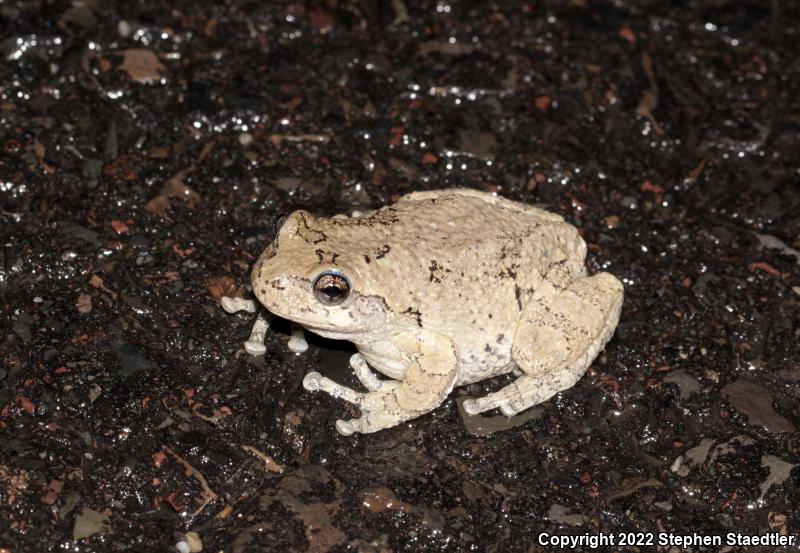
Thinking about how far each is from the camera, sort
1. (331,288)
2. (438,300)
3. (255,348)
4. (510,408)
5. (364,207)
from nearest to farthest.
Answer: (331,288) → (438,300) → (510,408) → (255,348) → (364,207)

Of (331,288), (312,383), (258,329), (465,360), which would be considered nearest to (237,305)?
(258,329)

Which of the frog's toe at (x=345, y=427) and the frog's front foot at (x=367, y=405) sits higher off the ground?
the frog's front foot at (x=367, y=405)

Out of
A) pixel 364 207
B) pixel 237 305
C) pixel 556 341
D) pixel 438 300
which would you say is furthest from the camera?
pixel 364 207

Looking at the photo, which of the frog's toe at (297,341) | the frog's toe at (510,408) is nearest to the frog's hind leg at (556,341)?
the frog's toe at (510,408)

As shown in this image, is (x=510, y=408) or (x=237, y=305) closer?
(x=510, y=408)

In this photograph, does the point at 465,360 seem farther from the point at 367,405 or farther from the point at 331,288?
the point at 331,288

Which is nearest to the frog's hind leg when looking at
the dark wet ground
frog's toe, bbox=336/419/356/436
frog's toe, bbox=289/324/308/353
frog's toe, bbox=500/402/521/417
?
frog's toe, bbox=500/402/521/417

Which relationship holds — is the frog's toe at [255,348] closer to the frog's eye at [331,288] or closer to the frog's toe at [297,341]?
the frog's toe at [297,341]
